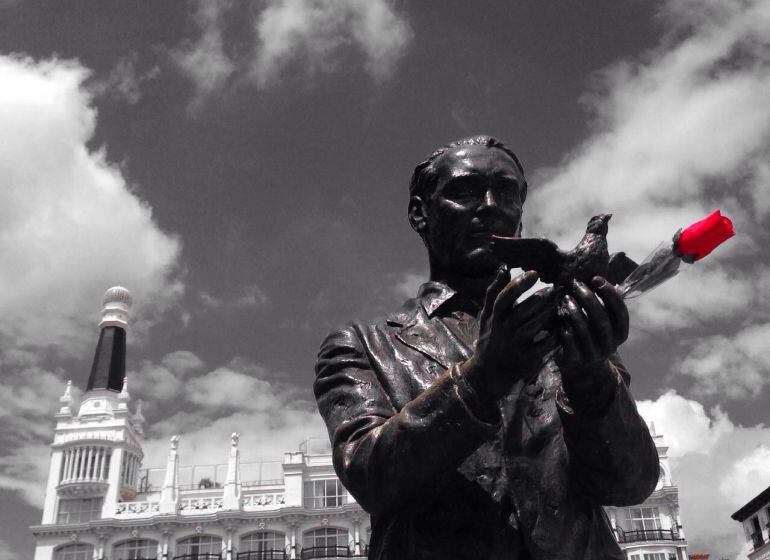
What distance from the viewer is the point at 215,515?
5741cm

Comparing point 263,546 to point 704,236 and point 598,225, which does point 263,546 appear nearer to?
point 598,225

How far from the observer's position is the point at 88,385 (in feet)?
250

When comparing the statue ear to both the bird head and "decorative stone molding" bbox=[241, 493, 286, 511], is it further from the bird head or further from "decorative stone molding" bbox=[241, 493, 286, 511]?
"decorative stone molding" bbox=[241, 493, 286, 511]

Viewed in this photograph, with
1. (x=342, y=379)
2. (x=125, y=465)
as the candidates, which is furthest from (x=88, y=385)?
(x=342, y=379)

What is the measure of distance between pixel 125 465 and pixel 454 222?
A: 68.6 m

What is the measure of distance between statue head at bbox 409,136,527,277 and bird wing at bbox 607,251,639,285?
56cm

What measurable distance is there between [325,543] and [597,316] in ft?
189

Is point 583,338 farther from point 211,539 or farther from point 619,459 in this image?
point 211,539

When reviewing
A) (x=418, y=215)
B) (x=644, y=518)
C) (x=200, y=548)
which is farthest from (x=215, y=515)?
(x=418, y=215)

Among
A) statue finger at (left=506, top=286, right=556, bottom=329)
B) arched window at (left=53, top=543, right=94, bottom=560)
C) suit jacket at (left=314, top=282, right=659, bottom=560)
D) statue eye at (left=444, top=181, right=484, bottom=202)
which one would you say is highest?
arched window at (left=53, top=543, right=94, bottom=560)

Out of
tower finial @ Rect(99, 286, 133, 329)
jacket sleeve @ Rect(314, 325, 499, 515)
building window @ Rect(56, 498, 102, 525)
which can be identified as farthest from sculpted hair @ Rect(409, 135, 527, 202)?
tower finial @ Rect(99, 286, 133, 329)

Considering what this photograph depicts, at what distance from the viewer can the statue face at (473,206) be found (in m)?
3.06

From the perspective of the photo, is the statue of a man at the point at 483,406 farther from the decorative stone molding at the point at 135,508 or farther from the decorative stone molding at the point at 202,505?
the decorative stone molding at the point at 135,508

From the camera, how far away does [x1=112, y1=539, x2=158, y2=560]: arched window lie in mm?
57281
